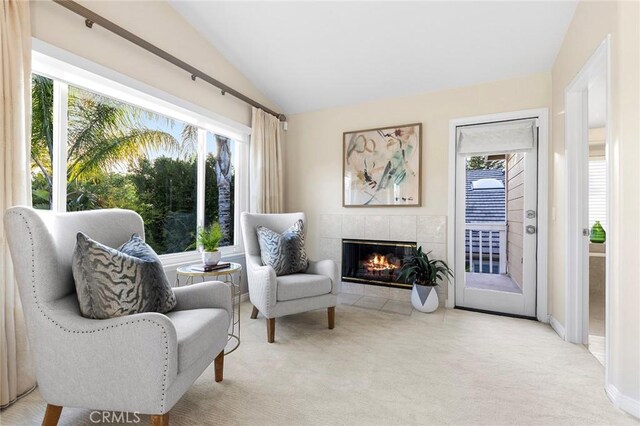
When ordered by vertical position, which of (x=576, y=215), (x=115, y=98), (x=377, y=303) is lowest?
(x=377, y=303)

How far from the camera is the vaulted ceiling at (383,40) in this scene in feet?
7.95

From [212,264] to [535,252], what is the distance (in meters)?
2.99

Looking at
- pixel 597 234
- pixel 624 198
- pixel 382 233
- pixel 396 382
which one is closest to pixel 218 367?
pixel 396 382

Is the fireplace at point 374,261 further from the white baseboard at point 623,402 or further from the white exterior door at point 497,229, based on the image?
the white baseboard at point 623,402

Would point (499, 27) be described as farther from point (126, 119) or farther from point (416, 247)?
point (126, 119)

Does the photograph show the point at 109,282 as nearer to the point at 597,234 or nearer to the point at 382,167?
the point at 382,167

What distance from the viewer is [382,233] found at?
11.6 feet

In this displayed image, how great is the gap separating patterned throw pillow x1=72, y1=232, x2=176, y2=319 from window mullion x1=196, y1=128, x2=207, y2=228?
5.22 ft

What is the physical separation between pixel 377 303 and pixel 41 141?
3.21m

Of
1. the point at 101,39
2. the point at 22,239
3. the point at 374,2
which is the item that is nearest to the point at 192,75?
the point at 101,39

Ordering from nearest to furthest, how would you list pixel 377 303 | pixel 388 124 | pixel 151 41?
pixel 151 41 → pixel 377 303 → pixel 388 124

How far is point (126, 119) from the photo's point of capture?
2484 millimetres

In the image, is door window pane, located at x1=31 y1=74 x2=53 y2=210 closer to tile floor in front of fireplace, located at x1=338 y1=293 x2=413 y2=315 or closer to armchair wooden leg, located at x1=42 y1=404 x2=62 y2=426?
armchair wooden leg, located at x1=42 y1=404 x2=62 y2=426

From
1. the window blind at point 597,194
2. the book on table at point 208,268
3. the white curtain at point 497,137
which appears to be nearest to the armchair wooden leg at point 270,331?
the book on table at point 208,268
